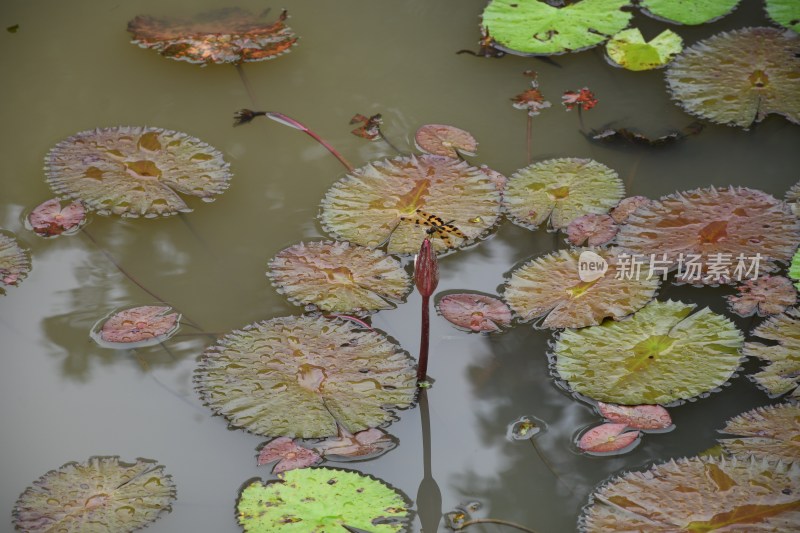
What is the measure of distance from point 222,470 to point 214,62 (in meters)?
1.60

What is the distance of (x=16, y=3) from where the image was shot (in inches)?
126

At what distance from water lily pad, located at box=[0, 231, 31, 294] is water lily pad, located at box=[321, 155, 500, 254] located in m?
0.81

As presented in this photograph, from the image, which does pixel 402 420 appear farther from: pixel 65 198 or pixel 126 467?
pixel 65 198

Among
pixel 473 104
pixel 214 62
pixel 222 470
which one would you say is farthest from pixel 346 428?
pixel 214 62

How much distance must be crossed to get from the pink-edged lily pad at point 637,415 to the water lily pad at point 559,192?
60 cm

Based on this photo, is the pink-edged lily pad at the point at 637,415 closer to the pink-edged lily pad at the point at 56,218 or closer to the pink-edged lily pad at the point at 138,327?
the pink-edged lily pad at the point at 138,327

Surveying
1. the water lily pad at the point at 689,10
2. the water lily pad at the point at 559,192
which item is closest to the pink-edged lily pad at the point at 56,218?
the water lily pad at the point at 559,192

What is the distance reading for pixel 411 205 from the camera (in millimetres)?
2318

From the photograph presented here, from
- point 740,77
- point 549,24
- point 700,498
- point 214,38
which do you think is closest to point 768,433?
point 700,498

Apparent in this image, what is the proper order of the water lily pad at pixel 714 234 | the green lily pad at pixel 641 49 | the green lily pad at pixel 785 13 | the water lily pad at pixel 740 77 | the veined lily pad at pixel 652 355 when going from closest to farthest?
the veined lily pad at pixel 652 355
the water lily pad at pixel 714 234
the water lily pad at pixel 740 77
the green lily pad at pixel 641 49
the green lily pad at pixel 785 13

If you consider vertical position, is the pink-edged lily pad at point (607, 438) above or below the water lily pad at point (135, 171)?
below

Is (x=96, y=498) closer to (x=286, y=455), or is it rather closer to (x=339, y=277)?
(x=286, y=455)

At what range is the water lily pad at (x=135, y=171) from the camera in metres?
2.38

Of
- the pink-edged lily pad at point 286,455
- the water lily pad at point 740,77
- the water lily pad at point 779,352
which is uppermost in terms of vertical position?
the water lily pad at point 740,77
